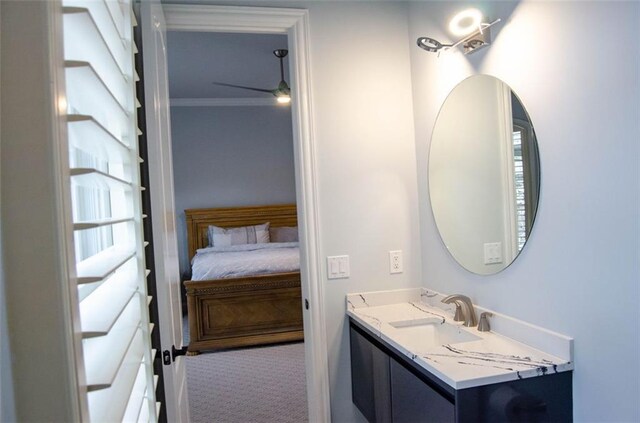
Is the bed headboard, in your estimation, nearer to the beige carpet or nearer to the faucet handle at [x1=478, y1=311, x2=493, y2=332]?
the beige carpet

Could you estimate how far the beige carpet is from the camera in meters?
3.05

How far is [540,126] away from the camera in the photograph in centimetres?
152

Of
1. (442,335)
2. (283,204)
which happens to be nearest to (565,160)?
(442,335)

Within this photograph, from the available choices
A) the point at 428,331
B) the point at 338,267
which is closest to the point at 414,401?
the point at 428,331

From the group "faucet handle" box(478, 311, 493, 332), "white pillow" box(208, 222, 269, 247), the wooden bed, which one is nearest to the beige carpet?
the wooden bed

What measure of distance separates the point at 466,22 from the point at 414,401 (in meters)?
1.51

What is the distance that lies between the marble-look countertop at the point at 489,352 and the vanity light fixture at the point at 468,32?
3.57 ft

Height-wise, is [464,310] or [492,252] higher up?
[492,252]

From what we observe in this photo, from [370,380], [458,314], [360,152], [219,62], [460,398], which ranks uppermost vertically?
[219,62]

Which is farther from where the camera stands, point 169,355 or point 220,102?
point 220,102

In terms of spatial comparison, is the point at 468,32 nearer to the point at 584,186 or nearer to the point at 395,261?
the point at 584,186

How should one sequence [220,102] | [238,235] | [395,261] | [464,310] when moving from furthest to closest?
[220,102]
[238,235]
[395,261]
[464,310]

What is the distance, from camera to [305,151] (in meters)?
2.20

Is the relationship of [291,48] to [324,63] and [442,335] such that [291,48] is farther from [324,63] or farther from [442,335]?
[442,335]
